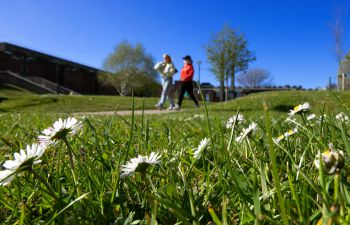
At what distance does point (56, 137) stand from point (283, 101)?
12442 mm

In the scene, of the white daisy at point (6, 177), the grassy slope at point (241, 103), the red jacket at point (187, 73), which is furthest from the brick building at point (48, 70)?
the white daisy at point (6, 177)

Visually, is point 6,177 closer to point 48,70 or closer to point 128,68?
point 48,70

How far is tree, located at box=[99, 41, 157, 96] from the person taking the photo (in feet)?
175

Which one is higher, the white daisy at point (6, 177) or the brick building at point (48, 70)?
the brick building at point (48, 70)

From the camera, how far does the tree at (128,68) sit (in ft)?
175

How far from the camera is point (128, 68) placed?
53781 millimetres

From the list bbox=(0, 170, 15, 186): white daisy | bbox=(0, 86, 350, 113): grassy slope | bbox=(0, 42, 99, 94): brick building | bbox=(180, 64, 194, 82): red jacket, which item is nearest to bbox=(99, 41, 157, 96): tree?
bbox=(0, 42, 99, 94): brick building

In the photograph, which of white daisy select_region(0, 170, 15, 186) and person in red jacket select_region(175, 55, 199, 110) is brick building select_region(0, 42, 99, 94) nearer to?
person in red jacket select_region(175, 55, 199, 110)

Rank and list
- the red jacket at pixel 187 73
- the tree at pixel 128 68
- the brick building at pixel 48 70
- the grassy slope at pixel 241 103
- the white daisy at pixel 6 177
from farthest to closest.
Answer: the tree at pixel 128 68 → the brick building at pixel 48 70 → the red jacket at pixel 187 73 → the grassy slope at pixel 241 103 → the white daisy at pixel 6 177

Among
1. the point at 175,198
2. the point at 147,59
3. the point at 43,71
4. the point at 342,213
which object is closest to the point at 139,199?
the point at 175,198

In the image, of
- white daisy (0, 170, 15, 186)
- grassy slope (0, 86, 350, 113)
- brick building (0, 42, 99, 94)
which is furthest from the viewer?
brick building (0, 42, 99, 94)

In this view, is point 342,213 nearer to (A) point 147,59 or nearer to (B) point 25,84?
(B) point 25,84

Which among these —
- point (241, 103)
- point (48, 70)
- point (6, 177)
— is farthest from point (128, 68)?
point (6, 177)

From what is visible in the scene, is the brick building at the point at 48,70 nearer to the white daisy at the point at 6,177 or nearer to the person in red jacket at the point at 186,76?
the person in red jacket at the point at 186,76
